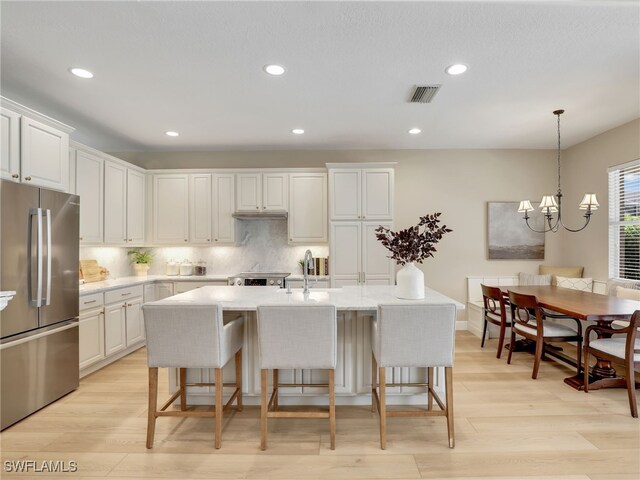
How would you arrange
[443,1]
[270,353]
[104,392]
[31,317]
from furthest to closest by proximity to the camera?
1. [104,392]
2. [31,317]
3. [270,353]
4. [443,1]

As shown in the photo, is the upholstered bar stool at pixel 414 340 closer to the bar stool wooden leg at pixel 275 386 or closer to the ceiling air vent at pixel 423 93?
the bar stool wooden leg at pixel 275 386

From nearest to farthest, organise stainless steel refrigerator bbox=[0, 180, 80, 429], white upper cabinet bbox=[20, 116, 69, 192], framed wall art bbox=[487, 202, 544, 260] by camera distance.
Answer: stainless steel refrigerator bbox=[0, 180, 80, 429] < white upper cabinet bbox=[20, 116, 69, 192] < framed wall art bbox=[487, 202, 544, 260]

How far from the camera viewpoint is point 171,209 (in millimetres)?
4957

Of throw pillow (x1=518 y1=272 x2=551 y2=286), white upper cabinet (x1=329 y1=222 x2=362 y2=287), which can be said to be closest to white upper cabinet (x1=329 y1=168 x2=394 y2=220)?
white upper cabinet (x1=329 y1=222 x2=362 y2=287)

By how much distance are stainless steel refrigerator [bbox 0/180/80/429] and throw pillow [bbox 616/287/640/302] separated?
5600 millimetres

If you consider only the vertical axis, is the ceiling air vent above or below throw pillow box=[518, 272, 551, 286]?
above

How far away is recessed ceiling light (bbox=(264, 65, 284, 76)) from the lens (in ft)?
8.87

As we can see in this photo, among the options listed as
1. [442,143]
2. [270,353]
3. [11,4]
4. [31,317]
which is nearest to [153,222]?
[31,317]

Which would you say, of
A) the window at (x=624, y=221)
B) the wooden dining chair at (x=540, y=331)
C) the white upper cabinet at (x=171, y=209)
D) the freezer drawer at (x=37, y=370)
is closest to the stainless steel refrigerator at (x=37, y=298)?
the freezer drawer at (x=37, y=370)

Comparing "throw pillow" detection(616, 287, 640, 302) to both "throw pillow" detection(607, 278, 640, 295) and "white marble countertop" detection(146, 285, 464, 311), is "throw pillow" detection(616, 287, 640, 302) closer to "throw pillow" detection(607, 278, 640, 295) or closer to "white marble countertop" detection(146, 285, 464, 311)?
"throw pillow" detection(607, 278, 640, 295)

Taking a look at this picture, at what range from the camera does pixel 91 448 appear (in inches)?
88.5

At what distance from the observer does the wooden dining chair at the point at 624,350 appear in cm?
264

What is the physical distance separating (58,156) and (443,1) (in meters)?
3.27

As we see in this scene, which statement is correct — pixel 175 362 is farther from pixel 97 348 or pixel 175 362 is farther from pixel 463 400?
pixel 463 400
